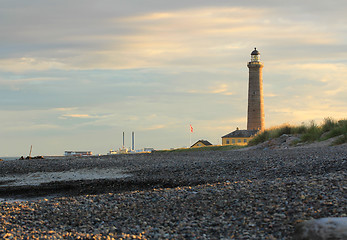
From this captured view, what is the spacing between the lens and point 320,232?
6172 mm

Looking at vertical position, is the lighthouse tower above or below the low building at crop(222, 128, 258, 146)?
above

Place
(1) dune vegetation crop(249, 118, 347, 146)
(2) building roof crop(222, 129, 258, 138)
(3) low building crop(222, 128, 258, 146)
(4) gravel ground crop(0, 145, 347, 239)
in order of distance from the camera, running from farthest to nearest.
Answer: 1. (3) low building crop(222, 128, 258, 146)
2. (2) building roof crop(222, 129, 258, 138)
3. (1) dune vegetation crop(249, 118, 347, 146)
4. (4) gravel ground crop(0, 145, 347, 239)

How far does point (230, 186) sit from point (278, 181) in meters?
1.07

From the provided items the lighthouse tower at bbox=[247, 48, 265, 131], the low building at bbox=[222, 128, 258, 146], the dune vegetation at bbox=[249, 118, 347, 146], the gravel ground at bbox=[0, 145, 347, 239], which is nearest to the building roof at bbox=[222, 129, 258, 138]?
the low building at bbox=[222, 128, 258, 146]

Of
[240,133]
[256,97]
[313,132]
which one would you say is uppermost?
[256,97]

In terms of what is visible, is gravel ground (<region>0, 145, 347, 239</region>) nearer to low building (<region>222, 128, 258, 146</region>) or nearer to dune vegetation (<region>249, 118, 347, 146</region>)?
dune vegetation (<region>249, 118, 347, 146</region>)

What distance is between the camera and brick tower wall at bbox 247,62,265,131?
52.5 meters

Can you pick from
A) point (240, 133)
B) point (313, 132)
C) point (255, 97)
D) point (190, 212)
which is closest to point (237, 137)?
point (240, 133)

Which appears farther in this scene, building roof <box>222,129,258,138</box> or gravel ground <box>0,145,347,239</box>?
building roof <box>222,129,258,138</box>

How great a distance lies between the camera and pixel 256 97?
52.4 m

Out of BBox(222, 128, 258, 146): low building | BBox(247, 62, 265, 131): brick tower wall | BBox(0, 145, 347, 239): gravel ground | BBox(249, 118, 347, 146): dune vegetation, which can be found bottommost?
BBox(0, 145, 347, 239): gravel ground

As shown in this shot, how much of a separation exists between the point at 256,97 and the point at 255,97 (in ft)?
0.40

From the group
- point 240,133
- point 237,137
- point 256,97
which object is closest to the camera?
point 256,97

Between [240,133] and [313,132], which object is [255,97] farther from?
[313,132]
